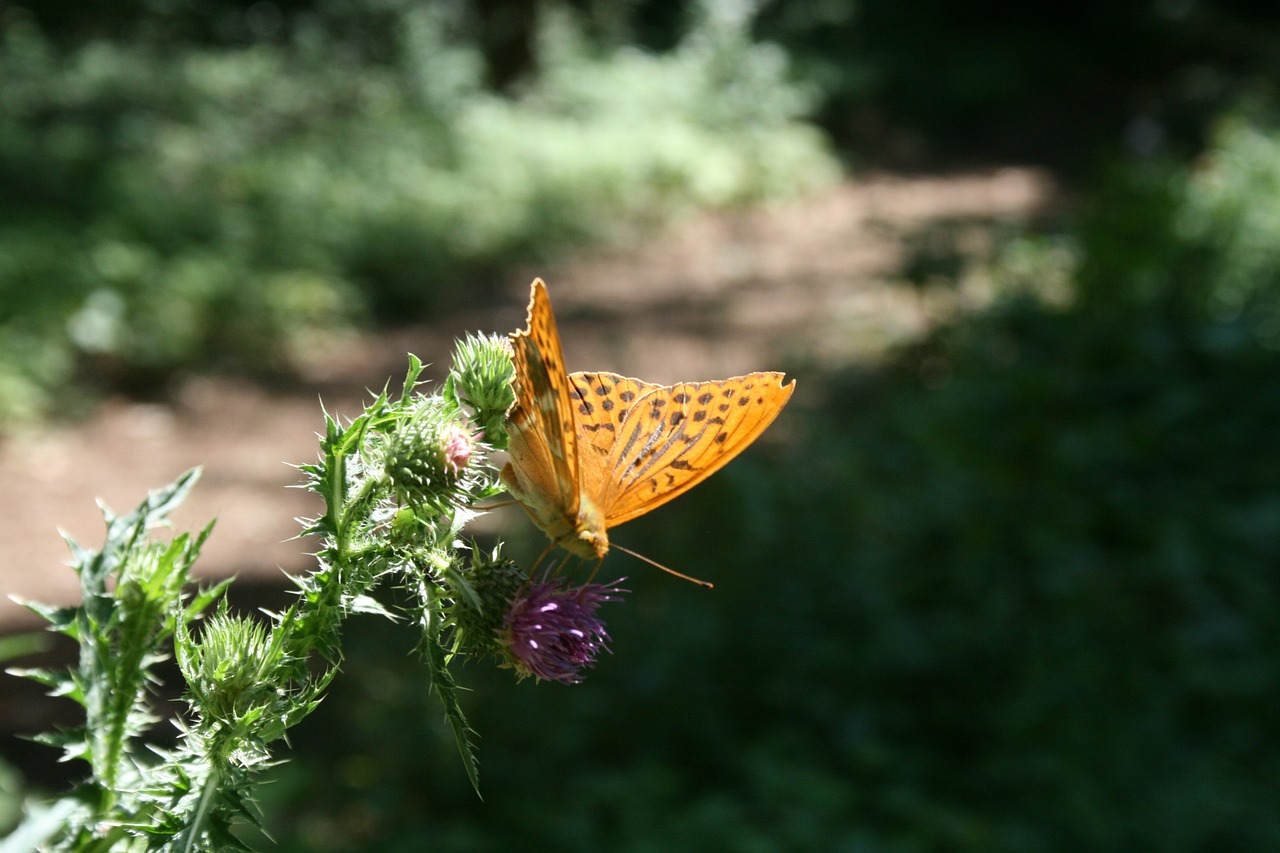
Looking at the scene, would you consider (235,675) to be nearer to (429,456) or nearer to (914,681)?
(429,456)

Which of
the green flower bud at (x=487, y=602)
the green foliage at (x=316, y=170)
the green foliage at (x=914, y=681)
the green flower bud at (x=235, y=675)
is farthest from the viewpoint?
the green foliage at (x=316, y=170)

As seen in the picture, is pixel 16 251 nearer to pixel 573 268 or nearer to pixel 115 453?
pixel 115 453

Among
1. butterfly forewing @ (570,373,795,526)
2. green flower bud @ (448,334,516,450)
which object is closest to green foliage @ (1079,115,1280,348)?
butterfly forewing @ (570,373,795,526)

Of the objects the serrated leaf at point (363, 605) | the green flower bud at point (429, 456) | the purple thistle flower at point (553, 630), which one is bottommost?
the serrated leaf at point (363, 605)

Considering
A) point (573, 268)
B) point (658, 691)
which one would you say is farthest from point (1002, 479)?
point (573, 268)

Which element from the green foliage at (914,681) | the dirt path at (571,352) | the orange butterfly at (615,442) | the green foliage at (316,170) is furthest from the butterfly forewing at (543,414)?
the green foliage at (316,170)

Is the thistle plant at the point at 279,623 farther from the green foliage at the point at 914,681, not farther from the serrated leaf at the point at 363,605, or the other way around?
the green foliage at the point at 914,681

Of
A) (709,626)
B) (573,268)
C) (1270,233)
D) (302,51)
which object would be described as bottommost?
(709,626)
